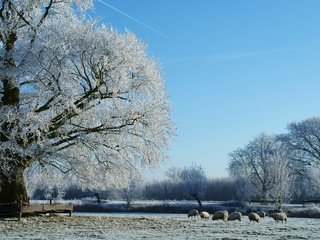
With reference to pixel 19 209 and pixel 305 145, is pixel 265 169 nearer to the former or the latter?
pixel 305 145

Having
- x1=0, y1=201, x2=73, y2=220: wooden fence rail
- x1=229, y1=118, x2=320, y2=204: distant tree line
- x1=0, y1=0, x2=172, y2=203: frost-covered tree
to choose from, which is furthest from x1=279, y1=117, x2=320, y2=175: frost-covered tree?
x1=0, y1=201, x2=73, y2=220: wooden fence rail

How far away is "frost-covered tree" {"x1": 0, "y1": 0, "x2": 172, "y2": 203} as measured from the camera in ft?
76.5

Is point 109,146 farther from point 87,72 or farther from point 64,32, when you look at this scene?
point 64,32

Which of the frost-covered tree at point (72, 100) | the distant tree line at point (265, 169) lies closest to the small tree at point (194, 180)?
the distant tree line at point (265, 169)

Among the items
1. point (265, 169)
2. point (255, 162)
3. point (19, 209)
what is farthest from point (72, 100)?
point (255, 162)

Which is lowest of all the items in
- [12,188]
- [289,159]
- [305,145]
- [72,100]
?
[12,188]

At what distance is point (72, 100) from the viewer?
75.2 ft

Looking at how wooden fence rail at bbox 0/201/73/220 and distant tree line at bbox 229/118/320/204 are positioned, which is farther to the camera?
distant tree line at bbox 229/118/320/204

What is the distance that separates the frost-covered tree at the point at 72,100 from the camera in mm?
23328

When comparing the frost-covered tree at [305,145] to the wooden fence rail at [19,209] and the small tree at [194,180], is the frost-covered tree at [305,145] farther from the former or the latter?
the wooden fence rail at [19,209]

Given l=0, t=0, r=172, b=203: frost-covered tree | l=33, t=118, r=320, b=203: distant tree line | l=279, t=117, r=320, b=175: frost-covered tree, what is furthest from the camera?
l=279, t=117, r=320, b=175: frost-covered tree

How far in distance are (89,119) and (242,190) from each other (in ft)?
192

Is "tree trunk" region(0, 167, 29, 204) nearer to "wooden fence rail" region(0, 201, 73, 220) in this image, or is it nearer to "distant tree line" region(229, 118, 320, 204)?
"wooden fence rail" region(0, 201, 73, 220)

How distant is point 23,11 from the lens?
82.0ft
